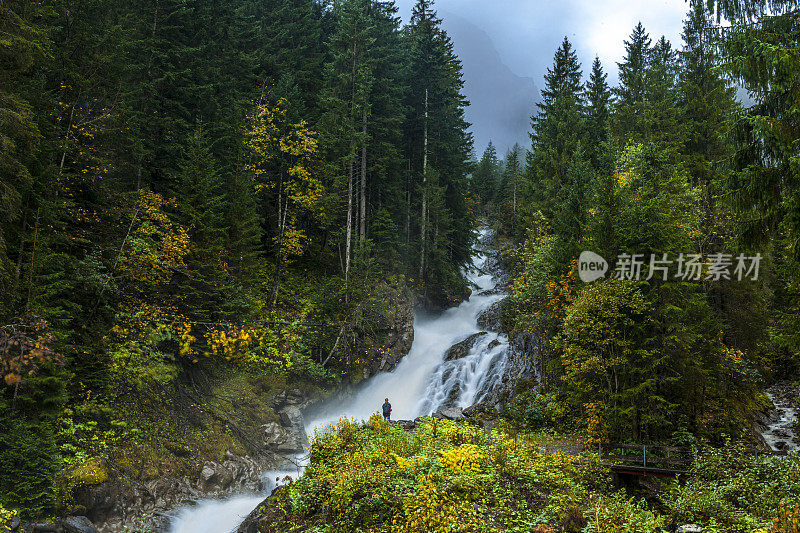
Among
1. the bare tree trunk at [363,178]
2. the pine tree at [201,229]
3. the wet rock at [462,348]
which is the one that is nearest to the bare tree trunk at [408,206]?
the bare tree trunk at [363,178]

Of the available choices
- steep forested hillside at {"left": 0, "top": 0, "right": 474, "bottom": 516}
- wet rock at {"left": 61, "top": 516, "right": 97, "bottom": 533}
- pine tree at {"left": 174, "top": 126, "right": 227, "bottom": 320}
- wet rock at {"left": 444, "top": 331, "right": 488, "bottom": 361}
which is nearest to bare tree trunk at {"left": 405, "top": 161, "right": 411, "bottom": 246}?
steep forested hillside at {"left": 0, "top": 0, "right": 474, "bottom": 516}

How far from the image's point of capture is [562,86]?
30766 mm

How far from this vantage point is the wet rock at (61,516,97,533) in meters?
9.24

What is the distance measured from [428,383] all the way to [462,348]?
11.3 ft

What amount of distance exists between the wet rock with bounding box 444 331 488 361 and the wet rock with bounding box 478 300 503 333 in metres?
1.88

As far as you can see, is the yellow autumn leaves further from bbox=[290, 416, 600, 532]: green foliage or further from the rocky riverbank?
the rocky riverbank

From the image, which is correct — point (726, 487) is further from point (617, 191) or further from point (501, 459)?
point (617, 191)

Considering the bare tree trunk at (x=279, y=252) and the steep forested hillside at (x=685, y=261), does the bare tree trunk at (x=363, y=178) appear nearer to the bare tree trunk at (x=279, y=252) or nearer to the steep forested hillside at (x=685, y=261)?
the bare tree trunk at (x=279, y=252)

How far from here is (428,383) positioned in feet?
77.0

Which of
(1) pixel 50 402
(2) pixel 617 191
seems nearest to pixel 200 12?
(1) pixel 50 402

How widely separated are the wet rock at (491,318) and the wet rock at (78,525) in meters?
22.6

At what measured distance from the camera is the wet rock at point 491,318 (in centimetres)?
2788

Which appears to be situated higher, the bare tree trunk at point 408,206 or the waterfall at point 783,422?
the bare tree trunk at point 408,206

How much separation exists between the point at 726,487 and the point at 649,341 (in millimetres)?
5644
